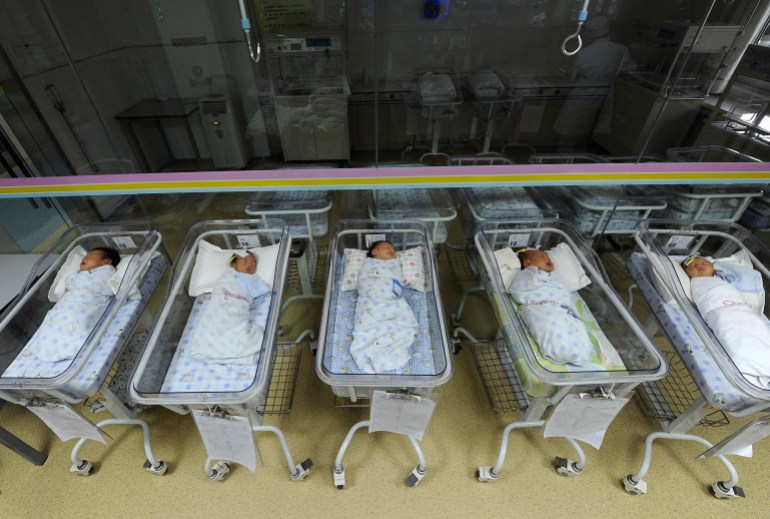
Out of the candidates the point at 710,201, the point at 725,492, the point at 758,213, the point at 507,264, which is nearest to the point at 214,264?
the point at 507,264

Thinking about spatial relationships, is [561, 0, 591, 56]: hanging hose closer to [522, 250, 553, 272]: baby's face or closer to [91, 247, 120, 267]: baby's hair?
[522, 250, 553, 272]: baby's face

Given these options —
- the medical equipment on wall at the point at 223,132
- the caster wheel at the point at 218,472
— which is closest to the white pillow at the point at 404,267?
the medical equipment on wall at the point at 223,132

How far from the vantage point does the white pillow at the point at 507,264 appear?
1.90 metres

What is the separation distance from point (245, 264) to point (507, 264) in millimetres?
1362

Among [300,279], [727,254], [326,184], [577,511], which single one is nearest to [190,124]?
[326,184]

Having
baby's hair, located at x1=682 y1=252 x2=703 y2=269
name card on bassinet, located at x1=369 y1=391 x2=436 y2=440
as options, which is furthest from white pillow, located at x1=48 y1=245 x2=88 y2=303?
baby's hair, located at x1=682 y1=252 x2=703 y2=269

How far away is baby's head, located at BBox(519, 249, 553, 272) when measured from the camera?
187cm

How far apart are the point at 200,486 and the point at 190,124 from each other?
1742 mm

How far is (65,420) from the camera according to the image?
1.42 m

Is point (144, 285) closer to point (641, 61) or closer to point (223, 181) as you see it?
point (223, 181)

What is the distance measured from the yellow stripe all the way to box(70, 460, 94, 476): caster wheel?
1.29 m

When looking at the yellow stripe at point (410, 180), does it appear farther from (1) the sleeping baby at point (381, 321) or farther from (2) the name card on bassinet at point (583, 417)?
(2) the name card on bassinet at point (583, 417)

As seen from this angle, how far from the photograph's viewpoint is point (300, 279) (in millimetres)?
2357

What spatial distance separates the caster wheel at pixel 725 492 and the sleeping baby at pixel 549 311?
2.62 feet
